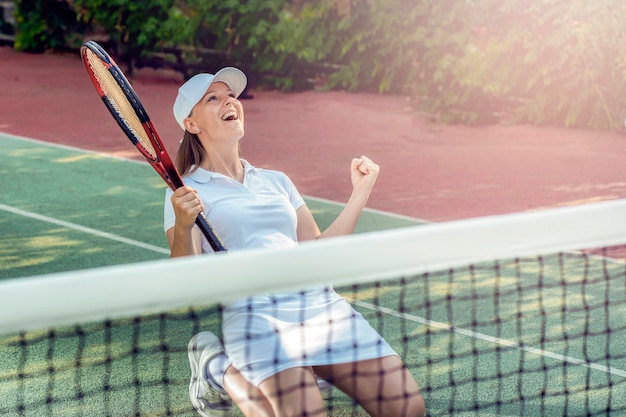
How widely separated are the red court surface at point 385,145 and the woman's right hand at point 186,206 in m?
5.78

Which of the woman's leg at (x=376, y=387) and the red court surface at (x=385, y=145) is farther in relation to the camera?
the red court surface at (x=385, y=145)

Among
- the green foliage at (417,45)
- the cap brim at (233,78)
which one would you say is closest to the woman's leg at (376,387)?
the cap brim at (233,78)

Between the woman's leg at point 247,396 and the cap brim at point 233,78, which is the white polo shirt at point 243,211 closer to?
the cap brim at point 233,78

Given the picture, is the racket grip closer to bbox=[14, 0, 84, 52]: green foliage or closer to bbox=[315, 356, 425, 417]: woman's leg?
bbox=[315, 356, 425, 417]: woman's leg

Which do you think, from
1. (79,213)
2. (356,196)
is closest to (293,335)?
(356,196)

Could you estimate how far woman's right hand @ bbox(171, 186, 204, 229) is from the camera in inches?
167

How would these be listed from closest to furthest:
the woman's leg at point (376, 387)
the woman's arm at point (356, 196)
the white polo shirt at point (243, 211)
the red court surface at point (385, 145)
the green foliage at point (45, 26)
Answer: the woman's leg at point (376, 387), the white polo shirt at point (243, 211), the woman's arm at point (356, 196), the red court surface at point (385, 145), the green foliage at point (45, 26)

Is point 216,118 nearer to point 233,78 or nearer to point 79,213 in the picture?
point 233,78

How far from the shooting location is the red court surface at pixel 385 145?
10.8 m

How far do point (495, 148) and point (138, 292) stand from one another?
35.9 feet

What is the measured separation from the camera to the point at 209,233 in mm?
4453

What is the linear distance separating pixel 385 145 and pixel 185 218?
9.58 metres

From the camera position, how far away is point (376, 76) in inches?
708

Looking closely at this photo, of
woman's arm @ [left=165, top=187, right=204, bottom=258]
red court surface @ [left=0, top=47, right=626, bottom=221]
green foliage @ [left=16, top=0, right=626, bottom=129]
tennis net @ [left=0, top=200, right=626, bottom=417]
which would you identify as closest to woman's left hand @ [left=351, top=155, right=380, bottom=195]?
Result: tennis net @ [left=0, top=200, right=626, bottom=417]
